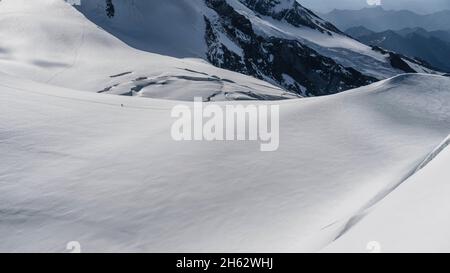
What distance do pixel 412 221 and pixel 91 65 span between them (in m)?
40.4

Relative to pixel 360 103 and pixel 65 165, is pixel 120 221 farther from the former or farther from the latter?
pixel 360 103

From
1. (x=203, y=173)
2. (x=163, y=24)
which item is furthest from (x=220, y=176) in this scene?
(x=163, y=24)

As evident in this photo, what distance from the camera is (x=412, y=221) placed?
4.73m

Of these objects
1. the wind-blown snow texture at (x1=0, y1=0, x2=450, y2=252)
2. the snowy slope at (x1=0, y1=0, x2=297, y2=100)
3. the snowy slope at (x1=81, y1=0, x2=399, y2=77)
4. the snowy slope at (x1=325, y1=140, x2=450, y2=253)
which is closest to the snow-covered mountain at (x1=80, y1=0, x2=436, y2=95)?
the snowy slope at (x1=81, y1=0, x2=399, y2=77)

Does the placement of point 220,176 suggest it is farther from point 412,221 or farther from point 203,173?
point 412,221

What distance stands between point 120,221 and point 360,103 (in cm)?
676

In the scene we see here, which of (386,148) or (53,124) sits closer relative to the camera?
(386,148)

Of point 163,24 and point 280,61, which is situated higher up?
point 280,61

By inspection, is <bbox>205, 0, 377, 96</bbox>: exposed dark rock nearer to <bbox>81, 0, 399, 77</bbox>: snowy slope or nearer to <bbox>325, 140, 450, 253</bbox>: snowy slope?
<bbox>81, 0, 399, 77</bbox>: snowy slope

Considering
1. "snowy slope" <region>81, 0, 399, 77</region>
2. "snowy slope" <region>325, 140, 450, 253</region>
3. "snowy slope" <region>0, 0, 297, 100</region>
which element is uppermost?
"snowy slope" <region>81, 0, 399, 77</region>

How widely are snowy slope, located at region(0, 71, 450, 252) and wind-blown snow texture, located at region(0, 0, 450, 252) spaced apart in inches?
1.1

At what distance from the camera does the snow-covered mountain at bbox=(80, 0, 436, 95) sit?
7719 centimetres

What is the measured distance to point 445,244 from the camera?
393 cm
